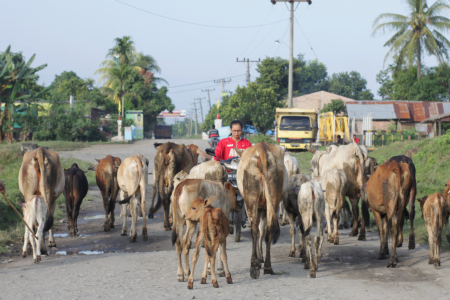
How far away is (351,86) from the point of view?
7512cm

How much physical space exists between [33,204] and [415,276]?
5.99 meters

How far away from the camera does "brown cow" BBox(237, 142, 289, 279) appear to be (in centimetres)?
714

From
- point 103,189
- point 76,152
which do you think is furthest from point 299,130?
point 103,189

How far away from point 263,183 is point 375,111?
38.0 m

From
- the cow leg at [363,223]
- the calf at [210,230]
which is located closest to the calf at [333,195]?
the cow leg at [363,223]

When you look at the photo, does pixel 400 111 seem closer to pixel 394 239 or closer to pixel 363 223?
pixel 363 223

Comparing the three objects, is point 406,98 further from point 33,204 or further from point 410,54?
point 33,204

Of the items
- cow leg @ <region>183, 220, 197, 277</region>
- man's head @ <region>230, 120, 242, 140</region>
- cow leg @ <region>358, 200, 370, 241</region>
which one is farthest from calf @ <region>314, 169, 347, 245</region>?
cow leg @ <region>183, 220, 197, 277</region>

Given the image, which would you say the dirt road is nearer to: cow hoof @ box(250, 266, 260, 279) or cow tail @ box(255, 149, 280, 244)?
cow hoof @ box(250, 266, 260, 279)

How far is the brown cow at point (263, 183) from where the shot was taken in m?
7.14

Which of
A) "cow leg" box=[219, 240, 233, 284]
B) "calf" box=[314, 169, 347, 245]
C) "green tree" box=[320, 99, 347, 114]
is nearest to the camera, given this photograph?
"cow leg" box=[219, 240, 233, 284]

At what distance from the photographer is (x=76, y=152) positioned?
32250 mm

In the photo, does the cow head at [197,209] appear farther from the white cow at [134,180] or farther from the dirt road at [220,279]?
the white cow at [134,180]

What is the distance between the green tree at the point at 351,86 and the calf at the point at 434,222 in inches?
2526
